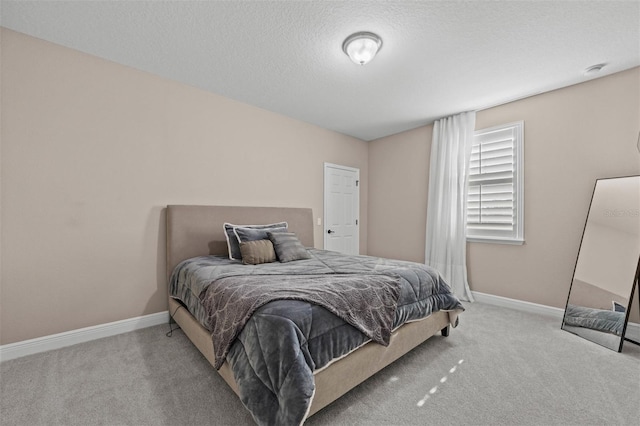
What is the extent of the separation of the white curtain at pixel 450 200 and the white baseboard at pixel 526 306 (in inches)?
6.2

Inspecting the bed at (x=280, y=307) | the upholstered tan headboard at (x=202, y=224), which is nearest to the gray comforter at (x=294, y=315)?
the bed at (x=280, y=307)

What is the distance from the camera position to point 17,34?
2.21 meters

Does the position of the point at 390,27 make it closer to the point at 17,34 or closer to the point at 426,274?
the point at 426,274

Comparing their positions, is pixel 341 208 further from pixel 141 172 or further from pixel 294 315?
pixel 294 315

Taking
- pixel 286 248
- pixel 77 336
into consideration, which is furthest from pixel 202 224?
pixel 77 336

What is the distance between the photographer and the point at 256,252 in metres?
2.76

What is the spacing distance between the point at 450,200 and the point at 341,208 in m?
1.79

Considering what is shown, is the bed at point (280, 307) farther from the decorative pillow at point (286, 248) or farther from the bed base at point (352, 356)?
the decorative pillow at point (286, 248)

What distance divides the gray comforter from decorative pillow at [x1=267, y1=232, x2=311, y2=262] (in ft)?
1.25

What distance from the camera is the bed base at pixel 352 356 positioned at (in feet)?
4.90

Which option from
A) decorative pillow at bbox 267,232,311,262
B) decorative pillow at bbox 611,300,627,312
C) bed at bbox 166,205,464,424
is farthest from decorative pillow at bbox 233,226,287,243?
decorative pillow at bbox 611,300,627,312

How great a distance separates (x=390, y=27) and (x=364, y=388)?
104 inches

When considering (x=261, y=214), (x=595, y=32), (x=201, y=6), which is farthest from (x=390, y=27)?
(x=261, y=214)

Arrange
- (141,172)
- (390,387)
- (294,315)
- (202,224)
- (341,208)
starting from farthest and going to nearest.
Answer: (341,208) → (202,224) → (141,172) → (390,387) → (294,315)
